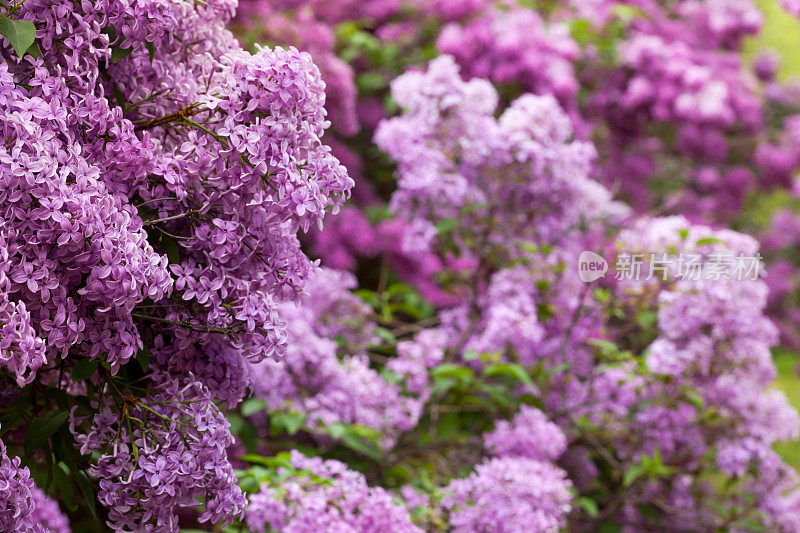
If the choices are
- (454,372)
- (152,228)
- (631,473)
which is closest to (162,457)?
(152,228)

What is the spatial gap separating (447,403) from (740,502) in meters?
1.10

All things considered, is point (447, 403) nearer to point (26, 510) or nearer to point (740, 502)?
point (740, 502)

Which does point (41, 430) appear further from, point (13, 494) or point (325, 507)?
point (325, 507)

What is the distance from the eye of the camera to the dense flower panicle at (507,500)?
2.21 m

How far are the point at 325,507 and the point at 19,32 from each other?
1.20 metres

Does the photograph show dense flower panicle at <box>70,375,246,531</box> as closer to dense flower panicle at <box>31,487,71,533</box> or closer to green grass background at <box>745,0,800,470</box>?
dense flower panicle at <box>31,487,71,533</box>

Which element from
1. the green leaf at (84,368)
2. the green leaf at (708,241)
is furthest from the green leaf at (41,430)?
the green leaf at (708,241)

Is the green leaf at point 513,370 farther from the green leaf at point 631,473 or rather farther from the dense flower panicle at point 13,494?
the dense flower panicle at point 13,494

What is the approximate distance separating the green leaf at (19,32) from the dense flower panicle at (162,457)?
0.55m

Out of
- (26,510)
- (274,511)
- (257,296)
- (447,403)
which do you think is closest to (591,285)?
(447,403)

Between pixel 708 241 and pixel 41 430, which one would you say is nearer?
pixel 41 430

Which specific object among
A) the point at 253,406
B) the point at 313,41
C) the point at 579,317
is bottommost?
the point at 253,406

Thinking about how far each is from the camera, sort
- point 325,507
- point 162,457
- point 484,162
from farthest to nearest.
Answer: point 484,162
point 325,507
point 162,457

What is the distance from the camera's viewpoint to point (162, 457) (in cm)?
136
